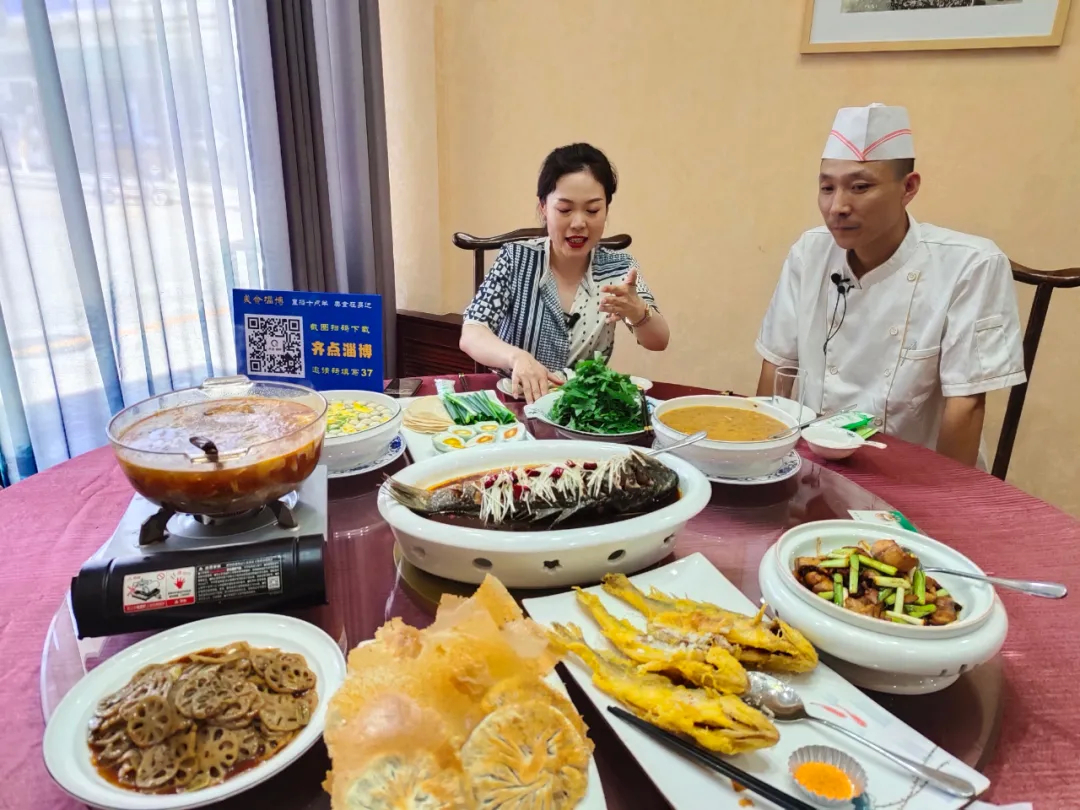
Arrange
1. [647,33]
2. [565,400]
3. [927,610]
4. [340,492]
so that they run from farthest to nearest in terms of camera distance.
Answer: [647,33], [565,400], [340,492], [927,610]

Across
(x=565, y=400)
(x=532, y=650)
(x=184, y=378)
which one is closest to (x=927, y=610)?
(x=532, y=650)

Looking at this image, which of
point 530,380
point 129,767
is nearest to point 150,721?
point 129,767

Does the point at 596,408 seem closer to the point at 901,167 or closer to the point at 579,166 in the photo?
the point at 579,166

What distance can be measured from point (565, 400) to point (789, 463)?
542mm

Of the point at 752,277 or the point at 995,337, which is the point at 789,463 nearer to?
the point at 995,337

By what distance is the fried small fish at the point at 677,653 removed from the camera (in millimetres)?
771

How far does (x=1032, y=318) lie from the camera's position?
1.97 metres

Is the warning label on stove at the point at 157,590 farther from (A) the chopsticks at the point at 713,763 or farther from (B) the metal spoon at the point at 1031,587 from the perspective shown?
(B) the metal spoon at the point at 1031,587

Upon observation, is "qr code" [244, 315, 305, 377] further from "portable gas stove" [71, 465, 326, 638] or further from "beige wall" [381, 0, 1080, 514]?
"beige wall" [381, 0, 1080, 514]

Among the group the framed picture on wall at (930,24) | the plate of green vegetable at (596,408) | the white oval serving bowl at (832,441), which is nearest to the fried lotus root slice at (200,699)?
the plate of green vegetable at (596,408)

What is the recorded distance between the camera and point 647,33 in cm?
312

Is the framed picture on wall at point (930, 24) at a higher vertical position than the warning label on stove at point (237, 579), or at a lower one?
higher

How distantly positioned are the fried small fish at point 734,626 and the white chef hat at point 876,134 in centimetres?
160

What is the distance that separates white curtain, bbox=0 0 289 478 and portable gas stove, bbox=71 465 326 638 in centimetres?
188
